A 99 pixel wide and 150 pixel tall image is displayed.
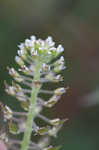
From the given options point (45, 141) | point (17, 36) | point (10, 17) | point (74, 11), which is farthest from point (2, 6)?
point (45, 141)

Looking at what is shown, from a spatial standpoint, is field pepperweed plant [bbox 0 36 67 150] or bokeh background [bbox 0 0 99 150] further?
bokeh background [bbox 0 0 99 150]

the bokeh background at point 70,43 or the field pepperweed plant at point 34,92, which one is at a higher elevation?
the bokeh background at point 70,43

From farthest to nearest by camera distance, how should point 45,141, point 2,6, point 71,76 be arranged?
1. point 2,6
2. point 71,76
3. point 45,141

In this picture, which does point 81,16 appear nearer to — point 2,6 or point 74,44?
point 74,44

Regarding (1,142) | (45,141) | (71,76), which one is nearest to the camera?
(1,142)

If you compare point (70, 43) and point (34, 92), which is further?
point (70, 43)

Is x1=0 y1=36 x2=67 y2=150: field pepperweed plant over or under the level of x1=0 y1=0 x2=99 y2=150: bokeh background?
under

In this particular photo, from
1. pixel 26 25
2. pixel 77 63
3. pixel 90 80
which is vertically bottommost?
pixel 90 80

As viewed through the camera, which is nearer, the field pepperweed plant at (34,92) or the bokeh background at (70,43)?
the field pepperweed plant at (34,92)
